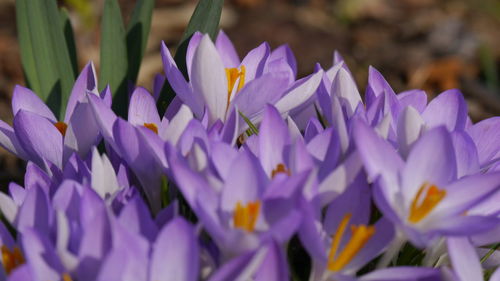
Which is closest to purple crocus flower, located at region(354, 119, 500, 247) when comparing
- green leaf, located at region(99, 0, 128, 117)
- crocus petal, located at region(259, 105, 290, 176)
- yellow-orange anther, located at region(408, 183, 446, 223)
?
yellow-orange anther, located at region(408, 183, 446, 223)

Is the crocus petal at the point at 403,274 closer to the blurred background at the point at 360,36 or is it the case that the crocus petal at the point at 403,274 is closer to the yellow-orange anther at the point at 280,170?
the yellow-orange anther at the point at 280,170

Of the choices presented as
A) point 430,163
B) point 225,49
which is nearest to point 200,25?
point 225,49

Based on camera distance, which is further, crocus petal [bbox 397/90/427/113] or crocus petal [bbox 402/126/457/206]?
crocus petal [bbox 397/90/427/113]

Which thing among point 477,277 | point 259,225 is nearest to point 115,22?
point 259,225

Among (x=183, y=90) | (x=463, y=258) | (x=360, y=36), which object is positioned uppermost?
(x=183, y=90)

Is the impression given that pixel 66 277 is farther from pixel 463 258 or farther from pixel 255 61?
pixel 255 61

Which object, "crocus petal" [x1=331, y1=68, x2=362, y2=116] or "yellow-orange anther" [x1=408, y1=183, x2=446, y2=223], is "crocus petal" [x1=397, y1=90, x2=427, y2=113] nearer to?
"crocus petal" [x1=331, y1=68, x2=362, y2=116]
